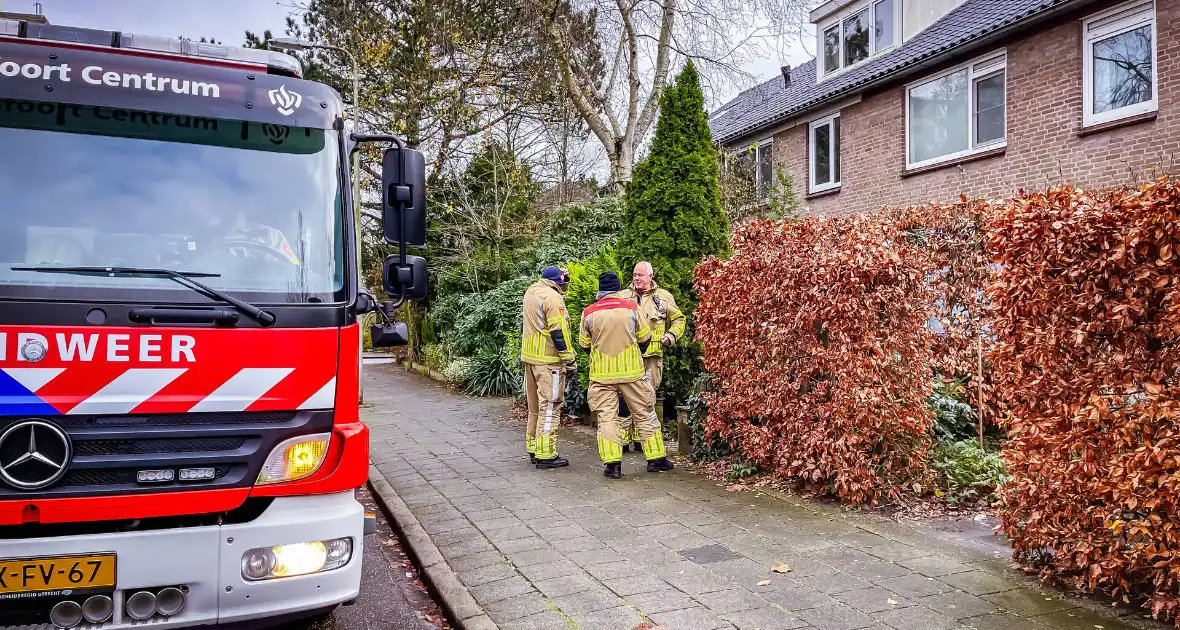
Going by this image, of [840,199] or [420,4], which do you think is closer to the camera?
[840,199]

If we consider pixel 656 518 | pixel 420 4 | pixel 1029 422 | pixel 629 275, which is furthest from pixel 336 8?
pixel 1029 422

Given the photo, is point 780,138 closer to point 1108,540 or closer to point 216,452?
point 1108,540

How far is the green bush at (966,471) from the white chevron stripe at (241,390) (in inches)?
187

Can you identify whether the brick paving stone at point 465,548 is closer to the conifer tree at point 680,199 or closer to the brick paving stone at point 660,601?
the brick paving stone at point 660,601

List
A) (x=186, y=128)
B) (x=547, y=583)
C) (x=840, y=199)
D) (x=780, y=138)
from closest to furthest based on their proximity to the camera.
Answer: (x=186, y=128)
(x=547, y=583)
(x=840, y=199)
(x=780, y=138)

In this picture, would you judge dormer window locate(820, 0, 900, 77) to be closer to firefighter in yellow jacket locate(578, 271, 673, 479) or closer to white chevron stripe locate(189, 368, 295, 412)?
firefighter in yellow jacket locate(578, 271, 673, 479)

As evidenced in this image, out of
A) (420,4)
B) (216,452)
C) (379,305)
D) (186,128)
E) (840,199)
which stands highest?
(420,4)

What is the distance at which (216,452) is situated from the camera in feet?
11.4

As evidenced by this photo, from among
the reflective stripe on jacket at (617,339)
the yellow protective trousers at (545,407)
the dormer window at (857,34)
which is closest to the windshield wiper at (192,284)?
the reflective stripe on jacket at (617,339)

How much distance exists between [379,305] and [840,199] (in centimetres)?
1538

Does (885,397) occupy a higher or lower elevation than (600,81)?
lower

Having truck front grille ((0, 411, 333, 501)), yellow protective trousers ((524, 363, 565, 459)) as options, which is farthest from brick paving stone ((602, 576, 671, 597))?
yellow protective trousers ((524, 363, 565, 459))

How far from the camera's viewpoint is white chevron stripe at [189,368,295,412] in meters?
3.48

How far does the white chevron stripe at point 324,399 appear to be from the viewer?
364cm
